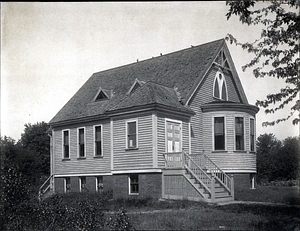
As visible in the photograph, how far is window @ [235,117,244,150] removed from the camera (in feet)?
78.6

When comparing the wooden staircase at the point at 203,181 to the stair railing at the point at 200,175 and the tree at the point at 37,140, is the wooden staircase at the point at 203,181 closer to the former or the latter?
the stair railing at the point at 200,175

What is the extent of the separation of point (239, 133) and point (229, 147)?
1.20 m

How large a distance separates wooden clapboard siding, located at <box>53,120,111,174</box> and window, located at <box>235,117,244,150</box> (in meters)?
8.46

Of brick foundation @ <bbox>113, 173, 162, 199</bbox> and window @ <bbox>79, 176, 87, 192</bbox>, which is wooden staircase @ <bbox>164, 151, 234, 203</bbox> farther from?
window @ <bbox>79, 176, 87, 192</bbox>

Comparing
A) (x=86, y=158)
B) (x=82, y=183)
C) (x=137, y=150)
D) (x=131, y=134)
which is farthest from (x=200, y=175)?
(x=82, y=183)

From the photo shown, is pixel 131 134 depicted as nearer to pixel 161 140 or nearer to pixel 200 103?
pixel 161 140

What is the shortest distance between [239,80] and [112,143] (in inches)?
482

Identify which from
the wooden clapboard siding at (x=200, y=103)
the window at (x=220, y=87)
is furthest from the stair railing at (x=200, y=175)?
the window at (x=220, y=87)

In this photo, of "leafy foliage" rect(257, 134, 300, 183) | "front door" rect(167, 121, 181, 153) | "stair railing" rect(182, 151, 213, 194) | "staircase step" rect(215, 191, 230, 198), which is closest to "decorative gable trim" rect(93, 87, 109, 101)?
"front door" rect(167, 121, 181, 153)

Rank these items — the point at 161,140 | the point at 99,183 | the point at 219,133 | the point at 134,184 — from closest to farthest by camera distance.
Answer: the point at 161,140 < the point at 134,184 < the point at 219,133 < the point at 99,183

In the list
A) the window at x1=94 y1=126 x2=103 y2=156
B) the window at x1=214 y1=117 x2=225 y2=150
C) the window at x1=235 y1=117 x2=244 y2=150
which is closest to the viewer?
the window at x1=214 y1=117 x2=225 y2=150

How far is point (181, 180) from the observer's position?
18797mm

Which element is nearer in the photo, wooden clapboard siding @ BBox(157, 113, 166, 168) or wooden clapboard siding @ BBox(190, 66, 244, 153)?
wooden clapboard siding @ BBox(157, 113, 166, 168)

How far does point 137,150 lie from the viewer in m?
20.5
